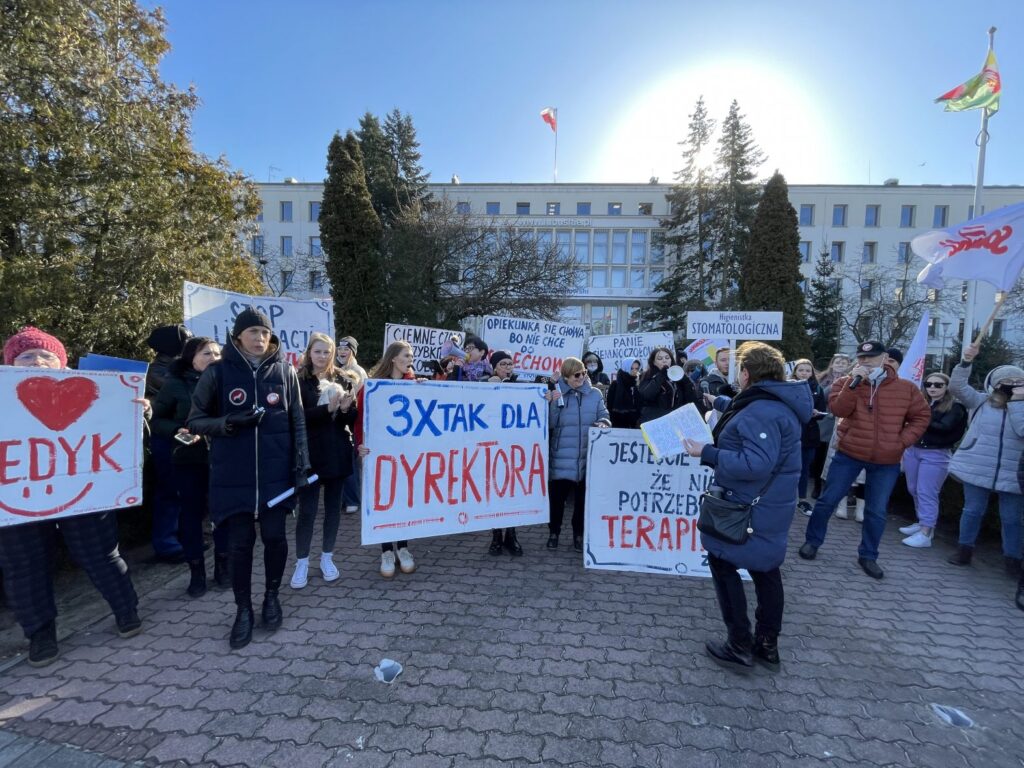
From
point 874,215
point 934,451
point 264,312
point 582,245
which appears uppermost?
point 874,215

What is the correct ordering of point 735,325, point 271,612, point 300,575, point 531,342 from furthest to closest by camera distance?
point 735,325 → point 531,342 → point 300,575 → point 271,612

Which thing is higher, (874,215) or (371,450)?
(874,215)

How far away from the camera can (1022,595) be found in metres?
3.63

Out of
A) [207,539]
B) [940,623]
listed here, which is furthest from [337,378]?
[940,623]

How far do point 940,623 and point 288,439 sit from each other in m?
4.67

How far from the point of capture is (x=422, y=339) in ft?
27.6


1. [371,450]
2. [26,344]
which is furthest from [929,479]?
[26,344]

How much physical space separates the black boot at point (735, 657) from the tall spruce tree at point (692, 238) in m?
30.6

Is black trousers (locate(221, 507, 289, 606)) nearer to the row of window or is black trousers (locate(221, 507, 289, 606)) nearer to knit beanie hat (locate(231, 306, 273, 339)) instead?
knit beanie hat (locate(231, 306, 273, 339))

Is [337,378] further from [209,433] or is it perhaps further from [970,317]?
[970,317]

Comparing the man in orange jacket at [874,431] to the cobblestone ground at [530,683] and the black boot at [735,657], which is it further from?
the black boot at [735,657]

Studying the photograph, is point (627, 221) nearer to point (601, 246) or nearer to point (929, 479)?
point (601, 246)

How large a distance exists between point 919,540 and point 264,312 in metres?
7.41

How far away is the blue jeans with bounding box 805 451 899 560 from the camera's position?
4.04m
